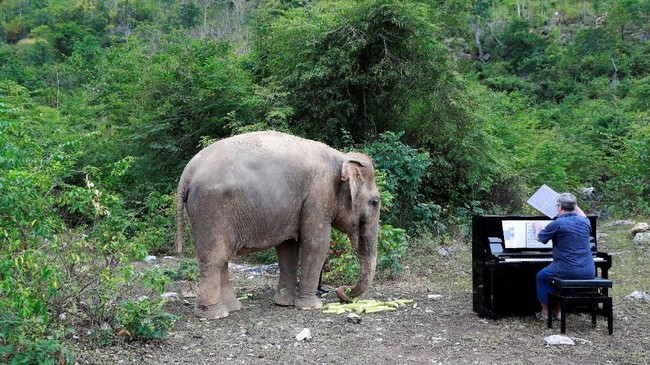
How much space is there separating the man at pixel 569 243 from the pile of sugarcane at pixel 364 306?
2053 mm

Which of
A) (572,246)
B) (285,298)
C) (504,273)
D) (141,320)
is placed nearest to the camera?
(141,320)

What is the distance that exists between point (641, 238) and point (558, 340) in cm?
864

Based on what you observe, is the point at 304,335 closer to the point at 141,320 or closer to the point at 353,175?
the point at 141,320

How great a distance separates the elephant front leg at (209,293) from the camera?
27.3 ft

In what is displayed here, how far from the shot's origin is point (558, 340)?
24.0 ft

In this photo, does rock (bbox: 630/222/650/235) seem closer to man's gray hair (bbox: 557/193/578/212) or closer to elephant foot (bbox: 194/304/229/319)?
man's gray hair (bbox: 557/193/578/212)

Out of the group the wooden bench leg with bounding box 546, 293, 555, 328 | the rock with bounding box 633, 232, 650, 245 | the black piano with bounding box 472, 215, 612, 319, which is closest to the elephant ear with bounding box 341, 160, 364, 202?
the black piano with bounding box 472, 215, 612, 319

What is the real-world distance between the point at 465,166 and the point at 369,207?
26.2ft

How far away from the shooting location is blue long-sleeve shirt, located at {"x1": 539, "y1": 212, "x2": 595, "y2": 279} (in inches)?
307

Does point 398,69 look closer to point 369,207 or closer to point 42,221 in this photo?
point 369,207

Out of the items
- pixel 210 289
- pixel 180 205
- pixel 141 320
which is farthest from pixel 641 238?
pixel 141 320

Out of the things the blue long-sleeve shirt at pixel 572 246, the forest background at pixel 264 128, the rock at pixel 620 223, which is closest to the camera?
the forest background at pixel 264 128

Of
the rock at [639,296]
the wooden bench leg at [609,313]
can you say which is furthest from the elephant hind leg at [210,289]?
the rock at [639,296]

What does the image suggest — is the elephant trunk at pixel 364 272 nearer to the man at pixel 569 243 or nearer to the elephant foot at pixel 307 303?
the elephant foot at pixel 307 303
